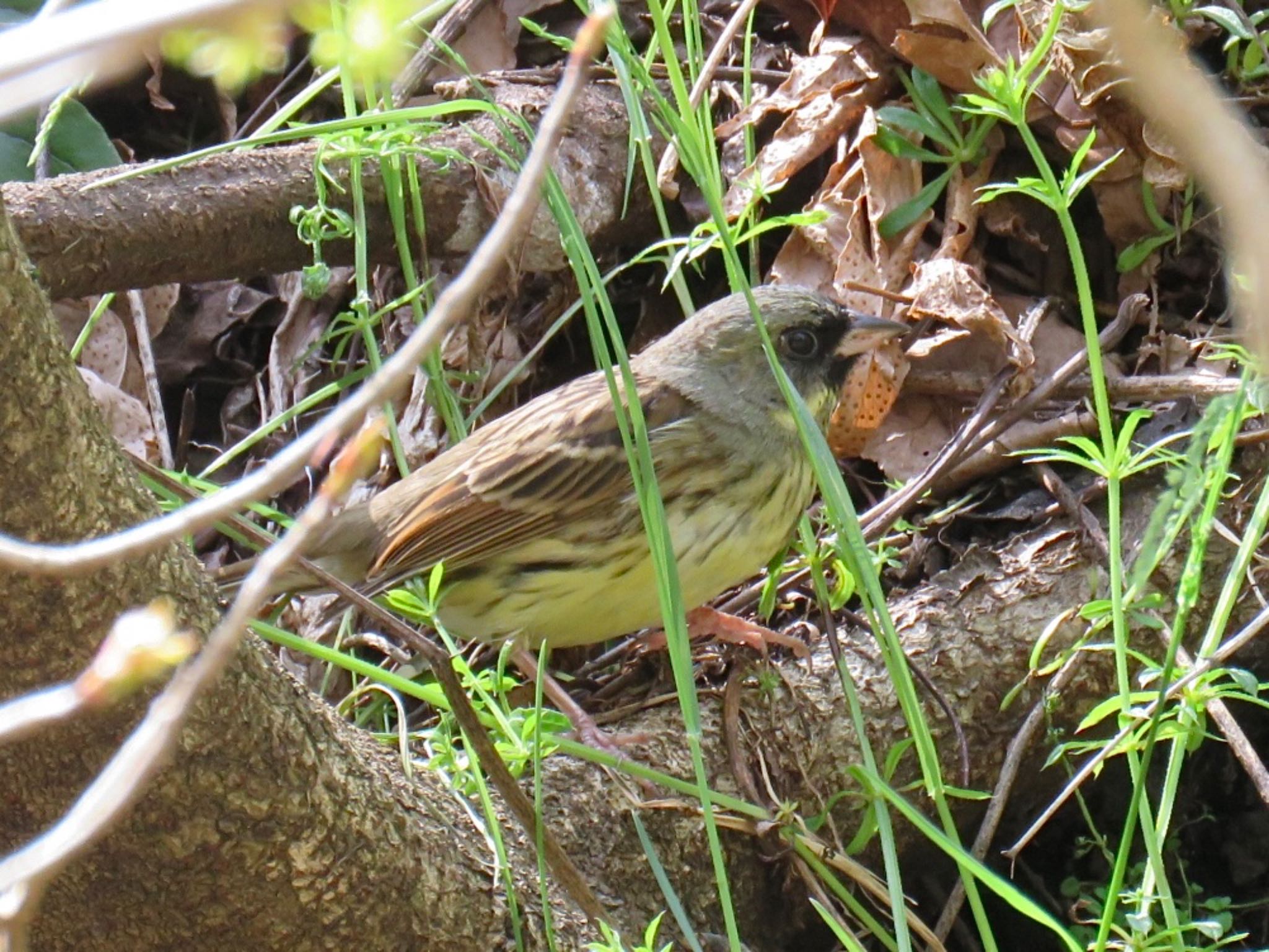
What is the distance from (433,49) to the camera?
4059mm

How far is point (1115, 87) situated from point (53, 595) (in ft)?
8.77

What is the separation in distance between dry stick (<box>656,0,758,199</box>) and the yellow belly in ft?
2.17

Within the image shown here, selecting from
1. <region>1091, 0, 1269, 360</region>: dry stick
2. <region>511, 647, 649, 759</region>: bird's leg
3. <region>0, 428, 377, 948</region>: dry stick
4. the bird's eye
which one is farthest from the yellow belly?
<region>1091, 0, 1269, 360</region>: dry stick

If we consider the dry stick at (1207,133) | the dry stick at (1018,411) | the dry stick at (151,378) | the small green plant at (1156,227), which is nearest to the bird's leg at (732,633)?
the dry stick at (1018,411)

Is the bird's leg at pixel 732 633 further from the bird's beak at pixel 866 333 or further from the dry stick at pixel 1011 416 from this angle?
the bird's beak at pixel 866 333

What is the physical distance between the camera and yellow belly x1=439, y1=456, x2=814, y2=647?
3201 mm

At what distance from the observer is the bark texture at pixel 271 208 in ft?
11.1

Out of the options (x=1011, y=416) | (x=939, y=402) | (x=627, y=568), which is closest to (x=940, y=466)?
(x=1011, y=416)

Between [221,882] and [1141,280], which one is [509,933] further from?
[1141,280]

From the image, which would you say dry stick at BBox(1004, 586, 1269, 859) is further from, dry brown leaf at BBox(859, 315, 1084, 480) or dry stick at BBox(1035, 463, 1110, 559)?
dry brown leaf at BBox(859, 315, 1084, 480)

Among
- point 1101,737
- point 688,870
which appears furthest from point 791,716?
point 1101,737

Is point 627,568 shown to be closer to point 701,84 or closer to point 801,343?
point 801,343

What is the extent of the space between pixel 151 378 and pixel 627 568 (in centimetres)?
145

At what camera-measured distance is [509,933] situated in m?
2.30
